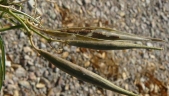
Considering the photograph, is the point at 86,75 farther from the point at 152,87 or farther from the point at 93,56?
the point at 152,87

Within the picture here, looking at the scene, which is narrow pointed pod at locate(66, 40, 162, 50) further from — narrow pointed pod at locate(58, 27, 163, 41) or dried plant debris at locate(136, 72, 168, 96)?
dried plant debris at locate(136, 72, 168, 96)

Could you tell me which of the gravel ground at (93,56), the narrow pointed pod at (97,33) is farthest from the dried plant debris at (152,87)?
the narrow pointed pod at (97,33)

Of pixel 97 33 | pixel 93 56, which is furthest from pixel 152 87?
pixel 97 33

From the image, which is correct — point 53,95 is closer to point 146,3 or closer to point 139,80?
point 139,80

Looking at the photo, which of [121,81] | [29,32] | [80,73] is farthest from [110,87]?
[121,81]

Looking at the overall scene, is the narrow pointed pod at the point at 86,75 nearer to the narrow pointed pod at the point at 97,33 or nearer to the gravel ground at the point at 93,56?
the narrow pointed pod at the point at 97,33

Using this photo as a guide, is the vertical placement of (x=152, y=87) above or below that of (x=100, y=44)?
below

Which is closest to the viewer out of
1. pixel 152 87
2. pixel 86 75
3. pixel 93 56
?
pixel 86 75

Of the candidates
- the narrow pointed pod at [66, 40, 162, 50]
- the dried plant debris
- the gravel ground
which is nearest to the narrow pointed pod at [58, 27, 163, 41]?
the narrow pointed pod at [66, 40, 162, 50]
